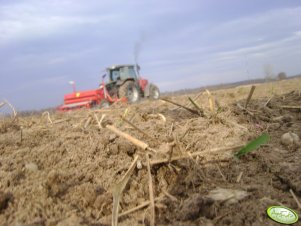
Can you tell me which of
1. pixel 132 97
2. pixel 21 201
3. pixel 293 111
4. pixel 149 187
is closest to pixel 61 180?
pixel 21 201

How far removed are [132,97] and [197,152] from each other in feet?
40.5

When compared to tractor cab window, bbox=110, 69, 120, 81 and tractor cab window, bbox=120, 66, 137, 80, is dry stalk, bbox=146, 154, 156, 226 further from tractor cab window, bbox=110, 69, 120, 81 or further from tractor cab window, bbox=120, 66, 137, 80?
tractor cab window, bbox=110, 69, 120, 81

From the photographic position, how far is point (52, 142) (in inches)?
119

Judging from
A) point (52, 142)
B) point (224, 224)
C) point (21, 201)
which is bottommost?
point (224, 224)

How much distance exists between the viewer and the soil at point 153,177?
2.10 metres

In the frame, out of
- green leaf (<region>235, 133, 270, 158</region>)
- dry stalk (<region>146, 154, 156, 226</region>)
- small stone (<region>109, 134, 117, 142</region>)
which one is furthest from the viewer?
small stone (<region>109, 134, 117, 142</region>)

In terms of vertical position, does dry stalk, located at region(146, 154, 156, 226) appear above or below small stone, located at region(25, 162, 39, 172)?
below

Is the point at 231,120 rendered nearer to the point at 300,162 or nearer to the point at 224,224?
the point at 300,162
